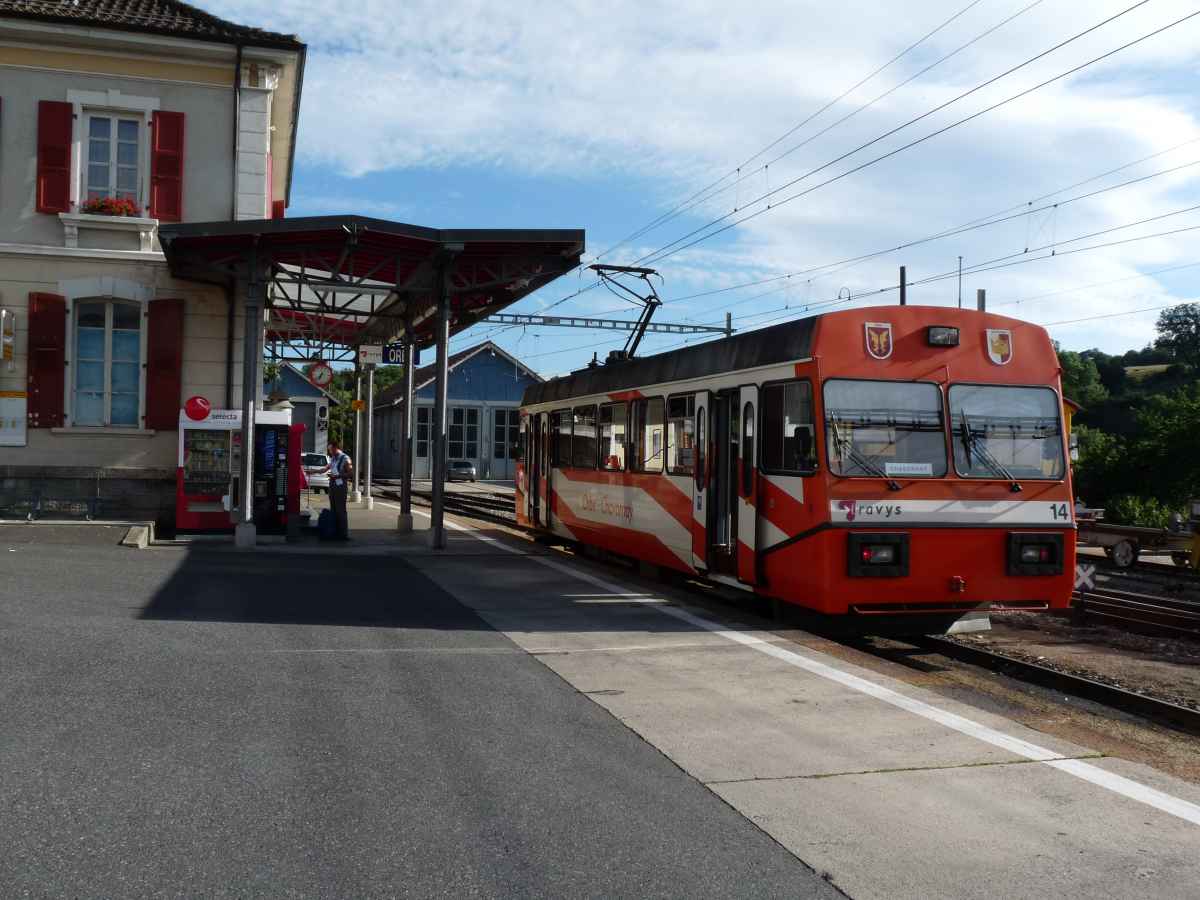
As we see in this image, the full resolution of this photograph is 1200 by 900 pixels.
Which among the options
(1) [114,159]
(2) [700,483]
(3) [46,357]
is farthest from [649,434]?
(1) [114,159]

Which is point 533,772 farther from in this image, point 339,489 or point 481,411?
point 481,411

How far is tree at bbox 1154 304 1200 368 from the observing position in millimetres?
90000

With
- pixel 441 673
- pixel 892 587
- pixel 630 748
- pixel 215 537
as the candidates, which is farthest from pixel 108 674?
pixel 215 537

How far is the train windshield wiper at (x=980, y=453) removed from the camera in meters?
9.59

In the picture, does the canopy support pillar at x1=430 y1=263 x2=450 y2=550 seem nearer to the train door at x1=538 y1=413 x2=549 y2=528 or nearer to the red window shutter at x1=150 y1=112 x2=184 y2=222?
the train door at x1=538 y1=413 x2=549 y2=528

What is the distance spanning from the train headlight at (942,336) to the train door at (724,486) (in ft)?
6.32

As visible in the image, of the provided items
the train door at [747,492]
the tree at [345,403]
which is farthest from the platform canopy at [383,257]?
the tree at [345,403]

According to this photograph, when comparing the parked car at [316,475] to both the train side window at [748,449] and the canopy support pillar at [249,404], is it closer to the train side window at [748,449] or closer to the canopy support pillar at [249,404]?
the canopy support pillar at [249,404]

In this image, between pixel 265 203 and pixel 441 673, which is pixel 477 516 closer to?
pixel 265 203

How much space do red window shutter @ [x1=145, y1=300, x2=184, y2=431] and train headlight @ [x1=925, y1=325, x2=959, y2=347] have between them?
1217cm

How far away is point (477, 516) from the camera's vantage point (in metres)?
27.5

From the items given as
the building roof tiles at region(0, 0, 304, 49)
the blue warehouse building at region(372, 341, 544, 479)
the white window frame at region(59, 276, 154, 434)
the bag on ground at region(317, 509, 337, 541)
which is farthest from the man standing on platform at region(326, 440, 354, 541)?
the blue warehouse building at region(372, 341, 544, 479)

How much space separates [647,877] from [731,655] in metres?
4.65

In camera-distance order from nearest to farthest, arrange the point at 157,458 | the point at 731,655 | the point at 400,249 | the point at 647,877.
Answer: the point at 647,877, the point at 731,655, the point at 400,249, the point at 157,458
